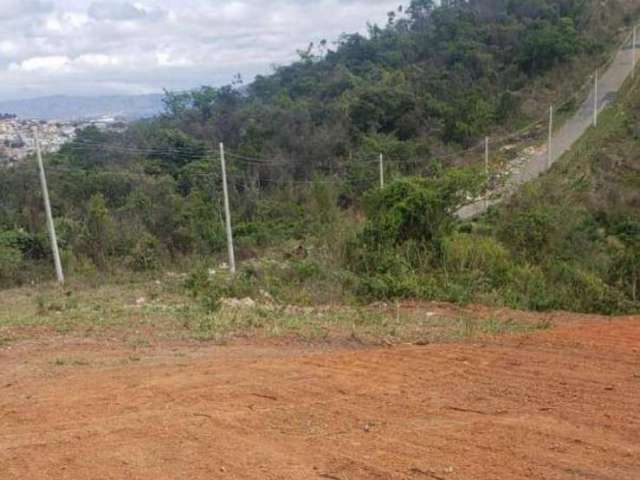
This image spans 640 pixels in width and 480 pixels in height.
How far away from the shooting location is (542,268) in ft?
46.4

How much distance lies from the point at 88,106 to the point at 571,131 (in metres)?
48.2

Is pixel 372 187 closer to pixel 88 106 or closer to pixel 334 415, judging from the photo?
pixel 334 415

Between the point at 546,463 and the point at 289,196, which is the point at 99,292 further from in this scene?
the point at 289,196

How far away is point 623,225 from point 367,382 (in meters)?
18.8

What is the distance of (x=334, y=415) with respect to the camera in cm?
483

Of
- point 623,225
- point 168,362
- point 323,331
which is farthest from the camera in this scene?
point 623,225

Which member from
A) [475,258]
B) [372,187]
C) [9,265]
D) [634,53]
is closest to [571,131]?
[372,187]

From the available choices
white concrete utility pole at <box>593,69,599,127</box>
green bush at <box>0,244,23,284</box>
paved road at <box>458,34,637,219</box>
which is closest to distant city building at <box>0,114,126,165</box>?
green bush at <box>0,244,23,284</box>

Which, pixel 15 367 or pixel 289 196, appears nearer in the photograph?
pixel 15 367

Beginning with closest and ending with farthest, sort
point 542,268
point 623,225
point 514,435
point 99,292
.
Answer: point 514,435 → point 542,268 → point 99,292 → point 623,225

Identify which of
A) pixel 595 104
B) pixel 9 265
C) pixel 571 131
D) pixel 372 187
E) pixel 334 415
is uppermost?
pixel 595 104

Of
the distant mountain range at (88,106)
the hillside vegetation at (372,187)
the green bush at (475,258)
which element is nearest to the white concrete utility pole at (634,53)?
the hillside vegetation at (372,187)

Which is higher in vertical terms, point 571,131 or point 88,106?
point 88,106

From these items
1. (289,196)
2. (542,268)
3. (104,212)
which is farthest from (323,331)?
(289,196)
